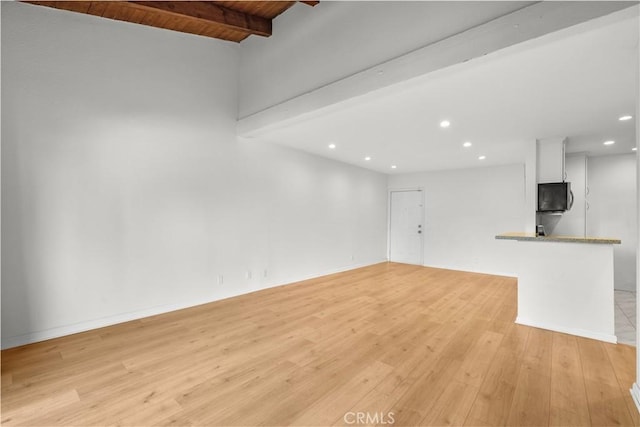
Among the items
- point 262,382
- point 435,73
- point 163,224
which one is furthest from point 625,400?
point 163,224

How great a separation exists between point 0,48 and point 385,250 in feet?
26.1

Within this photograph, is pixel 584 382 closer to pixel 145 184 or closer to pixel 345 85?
pixel 345 85

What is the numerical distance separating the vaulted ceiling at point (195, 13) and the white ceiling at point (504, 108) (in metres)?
1.51

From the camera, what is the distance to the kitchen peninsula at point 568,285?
309cm

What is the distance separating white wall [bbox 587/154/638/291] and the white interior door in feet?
11.3

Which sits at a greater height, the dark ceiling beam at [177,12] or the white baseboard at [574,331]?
the dark ceiling beam at [177,12]

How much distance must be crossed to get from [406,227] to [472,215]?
1.73 m

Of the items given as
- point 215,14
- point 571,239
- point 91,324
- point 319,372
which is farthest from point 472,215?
point 91,324

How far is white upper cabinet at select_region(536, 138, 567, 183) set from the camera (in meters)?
4.30

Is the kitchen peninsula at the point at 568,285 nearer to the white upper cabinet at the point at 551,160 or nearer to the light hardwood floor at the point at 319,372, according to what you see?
the light hardwood floor at the point at 319,372

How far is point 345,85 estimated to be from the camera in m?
3.04

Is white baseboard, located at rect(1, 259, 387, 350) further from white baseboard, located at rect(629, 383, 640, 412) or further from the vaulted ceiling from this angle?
white baseboard, located at rect(629, 383, 640, 412)

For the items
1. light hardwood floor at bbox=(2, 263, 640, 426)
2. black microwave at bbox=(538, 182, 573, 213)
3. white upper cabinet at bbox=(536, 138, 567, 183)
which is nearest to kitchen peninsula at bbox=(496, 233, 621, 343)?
light hardwood floor at bbox=(2, 263, 640, 426)

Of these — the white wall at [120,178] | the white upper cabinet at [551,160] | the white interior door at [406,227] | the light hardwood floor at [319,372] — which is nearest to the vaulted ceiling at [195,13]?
the white wall at [120,178]
